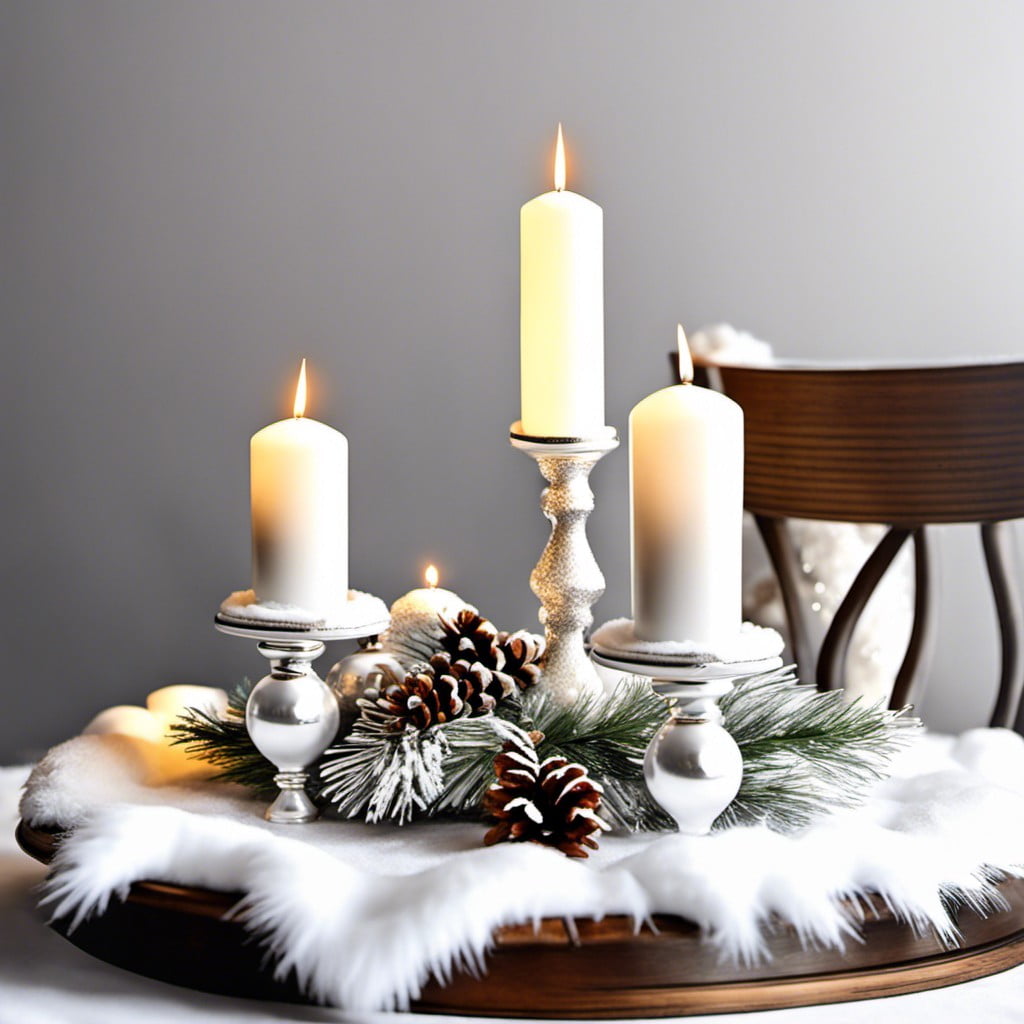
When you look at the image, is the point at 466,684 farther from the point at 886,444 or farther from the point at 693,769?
the point at 886,444

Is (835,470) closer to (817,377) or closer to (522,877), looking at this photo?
(817,377)

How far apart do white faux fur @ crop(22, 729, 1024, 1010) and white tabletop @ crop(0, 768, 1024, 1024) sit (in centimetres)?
3

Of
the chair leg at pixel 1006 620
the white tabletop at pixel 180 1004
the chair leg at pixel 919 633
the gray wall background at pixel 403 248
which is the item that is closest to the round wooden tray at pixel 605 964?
the white tabletop at pixel 180 1004

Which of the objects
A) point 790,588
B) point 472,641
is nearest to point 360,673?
point 472,641

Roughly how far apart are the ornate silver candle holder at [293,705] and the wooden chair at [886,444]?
0.50 metres

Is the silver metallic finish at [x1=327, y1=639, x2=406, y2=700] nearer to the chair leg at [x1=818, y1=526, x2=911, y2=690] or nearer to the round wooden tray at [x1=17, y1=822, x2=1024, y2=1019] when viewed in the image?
the round wooden tray at [x1=17, y1=822, x2=1024, y2=1019]

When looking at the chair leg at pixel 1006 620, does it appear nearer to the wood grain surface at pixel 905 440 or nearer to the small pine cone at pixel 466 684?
the wood grain surface at pixel 905 440

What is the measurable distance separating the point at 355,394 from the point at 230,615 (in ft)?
4.17

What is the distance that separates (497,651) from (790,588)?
658 mm

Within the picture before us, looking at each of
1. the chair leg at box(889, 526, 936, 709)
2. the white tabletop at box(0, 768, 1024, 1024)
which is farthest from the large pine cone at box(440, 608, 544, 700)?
the chair leg at box(889, 526, 936, 709)

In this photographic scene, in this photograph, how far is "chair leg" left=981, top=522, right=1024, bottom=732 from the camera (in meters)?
1.35

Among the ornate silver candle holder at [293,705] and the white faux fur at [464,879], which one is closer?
the white faux fur at [464,879]

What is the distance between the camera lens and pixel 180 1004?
0.61 meters

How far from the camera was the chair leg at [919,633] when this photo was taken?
127 cm
